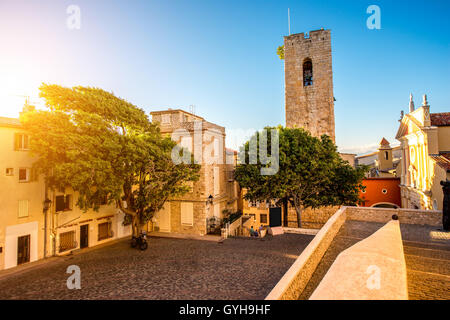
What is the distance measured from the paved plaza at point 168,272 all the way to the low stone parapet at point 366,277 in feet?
20.4

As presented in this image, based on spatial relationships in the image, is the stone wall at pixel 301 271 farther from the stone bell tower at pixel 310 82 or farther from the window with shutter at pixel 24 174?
the stone bell tower at pixel 310 82

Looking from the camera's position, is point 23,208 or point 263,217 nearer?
point 23,208

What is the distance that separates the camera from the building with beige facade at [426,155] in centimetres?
→ 2114

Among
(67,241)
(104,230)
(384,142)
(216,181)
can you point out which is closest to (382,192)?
(384,142)

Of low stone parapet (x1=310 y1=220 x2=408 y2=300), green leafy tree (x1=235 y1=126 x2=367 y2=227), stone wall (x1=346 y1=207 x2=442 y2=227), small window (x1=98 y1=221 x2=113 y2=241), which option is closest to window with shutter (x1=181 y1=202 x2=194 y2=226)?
green leafy tree (x1=235 y1=126 x2=367 y2=227)

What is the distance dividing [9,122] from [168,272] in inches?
561

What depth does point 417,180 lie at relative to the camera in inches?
980

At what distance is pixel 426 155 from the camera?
22906mm

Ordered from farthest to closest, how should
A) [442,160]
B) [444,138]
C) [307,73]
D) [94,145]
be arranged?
[307,73]
[444,138]
[442,160]
[94,145]

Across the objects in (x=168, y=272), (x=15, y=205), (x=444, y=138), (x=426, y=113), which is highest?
(x=426, y=113)

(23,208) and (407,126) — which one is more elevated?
(407,126)

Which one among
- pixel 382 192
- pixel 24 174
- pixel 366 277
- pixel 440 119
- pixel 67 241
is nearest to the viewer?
pixel 366 277

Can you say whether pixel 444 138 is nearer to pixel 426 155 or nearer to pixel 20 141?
pixel 426 155

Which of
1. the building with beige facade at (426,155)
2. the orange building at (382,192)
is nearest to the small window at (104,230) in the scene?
the building with beige facade at (426,155)
